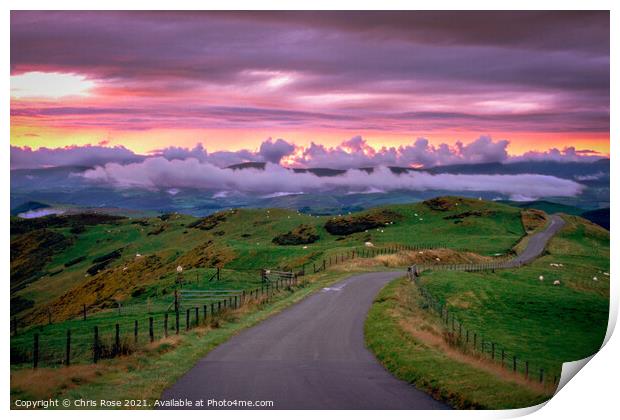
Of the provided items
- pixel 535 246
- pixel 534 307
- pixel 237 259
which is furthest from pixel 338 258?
pixel 535 246

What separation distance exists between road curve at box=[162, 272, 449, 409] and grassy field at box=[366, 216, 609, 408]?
1260 millimetres

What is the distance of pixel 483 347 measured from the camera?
41.9m

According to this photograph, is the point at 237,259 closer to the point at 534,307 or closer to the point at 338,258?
the point at 338,258

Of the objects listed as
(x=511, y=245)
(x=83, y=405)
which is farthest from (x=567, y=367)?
(x=511, y=245)

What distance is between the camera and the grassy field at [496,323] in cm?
2567

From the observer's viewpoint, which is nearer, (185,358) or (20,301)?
(185,358)

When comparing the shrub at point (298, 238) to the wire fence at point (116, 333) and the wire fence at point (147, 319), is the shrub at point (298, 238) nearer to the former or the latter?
the wire fence at point (147, 319)

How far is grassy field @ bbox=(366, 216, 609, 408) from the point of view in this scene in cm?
2567

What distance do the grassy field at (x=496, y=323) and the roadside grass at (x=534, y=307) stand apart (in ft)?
0.31

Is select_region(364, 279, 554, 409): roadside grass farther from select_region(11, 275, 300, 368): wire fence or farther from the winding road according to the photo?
select_region(11, 275, 300, 368): wire fence

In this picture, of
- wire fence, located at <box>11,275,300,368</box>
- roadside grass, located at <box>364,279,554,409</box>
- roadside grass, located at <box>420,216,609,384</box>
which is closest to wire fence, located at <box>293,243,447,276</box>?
roadside grass, located at <box>420,216,609,384</box>
